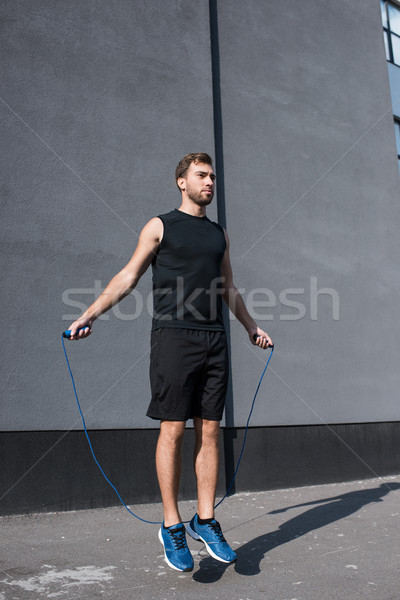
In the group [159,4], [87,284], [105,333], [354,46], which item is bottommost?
[105,333]

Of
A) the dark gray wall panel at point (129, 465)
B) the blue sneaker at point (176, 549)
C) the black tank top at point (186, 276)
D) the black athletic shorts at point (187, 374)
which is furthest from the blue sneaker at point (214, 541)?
the dark gray wall panel at point (129, 465)

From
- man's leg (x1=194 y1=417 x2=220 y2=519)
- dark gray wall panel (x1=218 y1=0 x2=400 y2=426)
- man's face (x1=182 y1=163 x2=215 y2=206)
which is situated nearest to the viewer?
man's leg (x1=194 y1=417 x2=220 y2=519)

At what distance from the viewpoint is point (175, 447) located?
8.27ft

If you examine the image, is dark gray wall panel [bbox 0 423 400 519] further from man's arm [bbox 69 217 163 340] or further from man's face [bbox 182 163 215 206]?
man's face [bbox 182 163 215 206]

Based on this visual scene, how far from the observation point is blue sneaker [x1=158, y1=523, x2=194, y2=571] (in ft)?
7.54

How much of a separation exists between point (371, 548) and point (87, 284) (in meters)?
2.87

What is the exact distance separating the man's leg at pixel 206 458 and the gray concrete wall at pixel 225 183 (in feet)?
5.97

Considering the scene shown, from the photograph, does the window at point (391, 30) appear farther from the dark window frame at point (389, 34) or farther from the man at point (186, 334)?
the man at point (186, 334)

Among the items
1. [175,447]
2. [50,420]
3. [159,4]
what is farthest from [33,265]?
[159,4]

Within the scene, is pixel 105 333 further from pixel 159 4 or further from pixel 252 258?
pixel 159 4

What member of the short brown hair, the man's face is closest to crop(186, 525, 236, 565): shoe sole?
the man's face

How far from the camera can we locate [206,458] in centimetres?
261

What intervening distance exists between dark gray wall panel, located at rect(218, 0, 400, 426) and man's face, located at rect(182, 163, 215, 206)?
2.64m

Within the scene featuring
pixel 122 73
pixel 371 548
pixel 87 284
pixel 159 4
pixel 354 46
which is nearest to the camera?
pixel 371 548
